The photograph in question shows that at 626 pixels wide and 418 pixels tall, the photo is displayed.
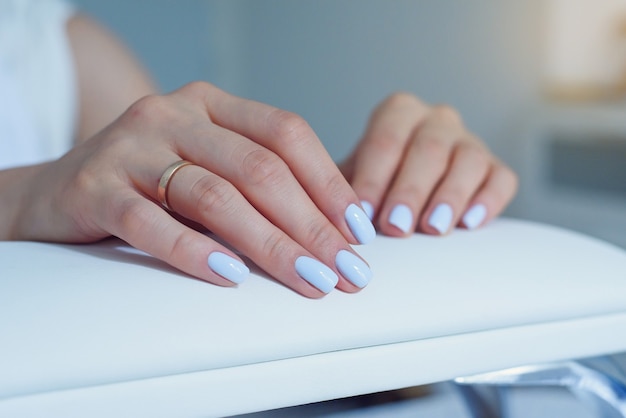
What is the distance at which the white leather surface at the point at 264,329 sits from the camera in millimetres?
291

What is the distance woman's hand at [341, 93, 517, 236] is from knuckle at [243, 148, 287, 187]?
10 centimetres

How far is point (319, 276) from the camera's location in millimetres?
370

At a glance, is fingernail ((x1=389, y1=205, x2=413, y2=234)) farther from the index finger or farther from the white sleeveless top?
the white sleeveless top

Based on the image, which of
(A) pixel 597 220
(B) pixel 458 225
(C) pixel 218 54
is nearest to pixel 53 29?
(B) pixel 458 225

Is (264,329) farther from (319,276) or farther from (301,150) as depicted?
(301,150)

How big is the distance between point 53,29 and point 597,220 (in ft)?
6.24

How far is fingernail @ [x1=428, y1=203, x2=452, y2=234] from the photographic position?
1.66 ft

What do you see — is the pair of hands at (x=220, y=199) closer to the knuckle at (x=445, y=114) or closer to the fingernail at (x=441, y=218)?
the fingernail at (x=441, y=218)

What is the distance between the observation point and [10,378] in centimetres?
28

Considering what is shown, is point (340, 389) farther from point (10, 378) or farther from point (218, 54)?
point (218, 54)

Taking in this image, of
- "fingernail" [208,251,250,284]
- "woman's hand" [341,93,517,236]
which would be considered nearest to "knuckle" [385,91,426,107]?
"woman's hand" [341,93,517,236]

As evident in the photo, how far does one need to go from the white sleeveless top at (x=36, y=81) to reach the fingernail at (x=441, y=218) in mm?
931

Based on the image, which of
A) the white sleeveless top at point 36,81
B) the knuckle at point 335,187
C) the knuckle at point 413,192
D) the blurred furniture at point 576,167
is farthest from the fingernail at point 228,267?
the blurred furniture at point 576,167

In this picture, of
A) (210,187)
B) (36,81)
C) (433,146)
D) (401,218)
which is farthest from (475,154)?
(36,81)
